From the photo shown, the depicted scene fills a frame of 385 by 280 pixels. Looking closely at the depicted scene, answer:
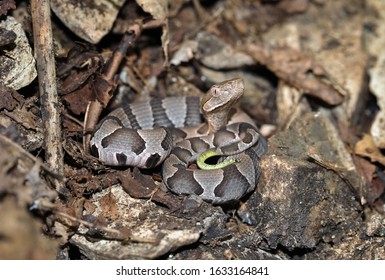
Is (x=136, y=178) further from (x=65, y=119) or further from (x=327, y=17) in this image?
(x=327, y=17)

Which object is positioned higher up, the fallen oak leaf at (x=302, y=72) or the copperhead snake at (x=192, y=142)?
the copperhead snake at (x=192, y=142)

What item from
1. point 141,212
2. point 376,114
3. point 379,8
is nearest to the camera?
point 141,212

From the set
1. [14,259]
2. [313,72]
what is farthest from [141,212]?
[313,72]

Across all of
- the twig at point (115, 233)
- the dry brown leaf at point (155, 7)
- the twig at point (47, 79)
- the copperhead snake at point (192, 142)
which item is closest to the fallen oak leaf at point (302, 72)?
the copperhead snake at point (192, 142)

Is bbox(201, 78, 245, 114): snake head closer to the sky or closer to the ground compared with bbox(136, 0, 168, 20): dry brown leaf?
closer to the ground

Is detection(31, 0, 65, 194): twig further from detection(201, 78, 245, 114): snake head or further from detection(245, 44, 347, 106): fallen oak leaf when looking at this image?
detection(245, 44, 347, 106): fallen oak leaf

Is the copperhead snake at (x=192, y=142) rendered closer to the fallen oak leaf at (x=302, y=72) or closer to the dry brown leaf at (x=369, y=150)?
the fallen oak leaf at (x=302, y=72)

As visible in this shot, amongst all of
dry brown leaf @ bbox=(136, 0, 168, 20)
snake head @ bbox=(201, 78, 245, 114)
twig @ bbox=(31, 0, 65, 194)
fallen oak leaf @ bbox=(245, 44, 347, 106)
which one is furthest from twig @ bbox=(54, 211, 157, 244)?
fallen oak leaf @ bbox=(245, 44, 347, 106)
